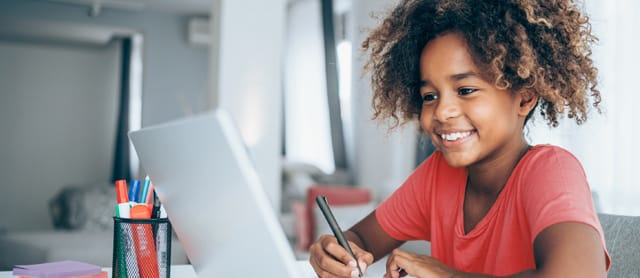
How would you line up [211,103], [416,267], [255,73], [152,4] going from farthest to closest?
[152,4] < [211,103] < [255,73] < [416,267]

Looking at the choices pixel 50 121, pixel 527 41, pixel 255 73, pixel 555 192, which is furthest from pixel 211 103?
pixel 50 121

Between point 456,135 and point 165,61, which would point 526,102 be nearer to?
point 456,135

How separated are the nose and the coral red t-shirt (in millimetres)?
135

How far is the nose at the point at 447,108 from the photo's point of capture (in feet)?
3.34

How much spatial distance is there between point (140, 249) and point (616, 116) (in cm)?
251

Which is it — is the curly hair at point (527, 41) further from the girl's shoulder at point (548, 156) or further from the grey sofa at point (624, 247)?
the grey sofa at point (624, 247)

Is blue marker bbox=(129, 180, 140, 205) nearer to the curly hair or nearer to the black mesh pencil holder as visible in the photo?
the black mesh pencil holder

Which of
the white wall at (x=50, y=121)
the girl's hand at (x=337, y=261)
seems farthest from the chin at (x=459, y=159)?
the white wall at (x=50, y=121)

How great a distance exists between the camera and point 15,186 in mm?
7496

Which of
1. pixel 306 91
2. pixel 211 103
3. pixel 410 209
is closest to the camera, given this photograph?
pixel 410 209

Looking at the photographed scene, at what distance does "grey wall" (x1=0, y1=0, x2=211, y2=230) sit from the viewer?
22.6 feet

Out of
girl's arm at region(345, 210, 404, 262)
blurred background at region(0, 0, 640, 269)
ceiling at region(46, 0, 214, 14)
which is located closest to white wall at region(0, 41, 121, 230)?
blurred background at region(0, 0, 640, 269)

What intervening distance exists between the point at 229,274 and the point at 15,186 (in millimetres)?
7651

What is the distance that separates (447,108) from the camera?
102 cm
